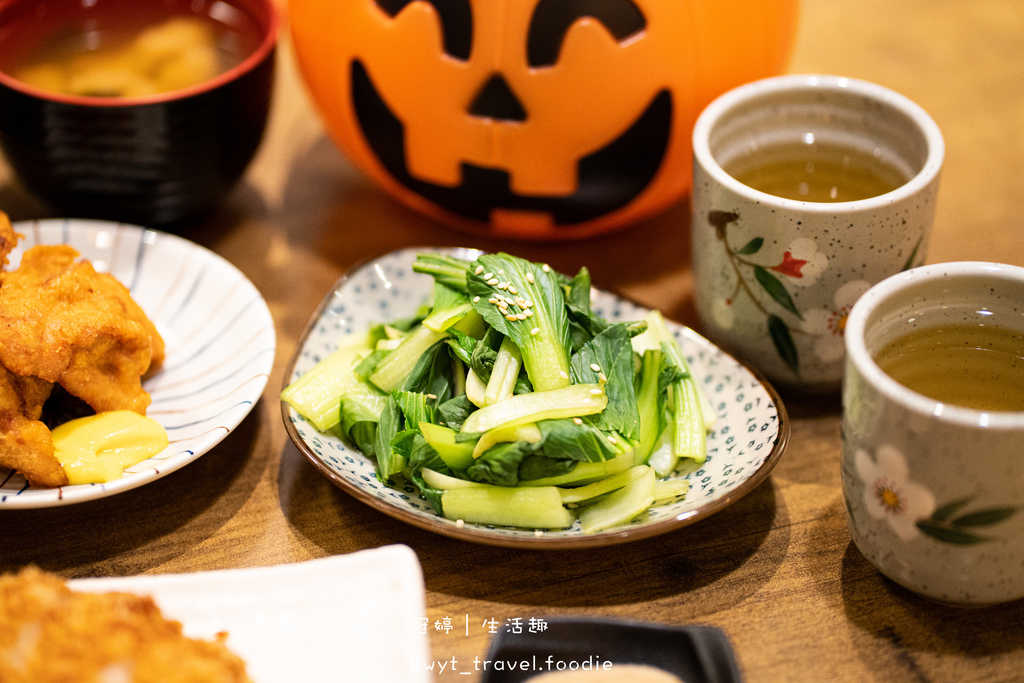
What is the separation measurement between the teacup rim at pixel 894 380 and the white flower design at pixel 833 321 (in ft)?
0.70

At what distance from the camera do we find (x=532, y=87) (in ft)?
5.33

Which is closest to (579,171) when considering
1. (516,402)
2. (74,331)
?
(516,402)

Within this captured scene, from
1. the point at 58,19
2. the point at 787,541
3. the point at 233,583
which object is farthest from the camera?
the point at 58,19

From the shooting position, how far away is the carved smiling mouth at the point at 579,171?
1718mm

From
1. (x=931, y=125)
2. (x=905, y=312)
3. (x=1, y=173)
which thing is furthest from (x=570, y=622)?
(x=1, y=173)

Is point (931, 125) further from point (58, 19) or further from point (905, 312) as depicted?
point (58, 19)

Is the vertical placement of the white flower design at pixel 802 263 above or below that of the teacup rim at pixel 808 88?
below

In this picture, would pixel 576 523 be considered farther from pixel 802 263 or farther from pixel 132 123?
pixel 132 123

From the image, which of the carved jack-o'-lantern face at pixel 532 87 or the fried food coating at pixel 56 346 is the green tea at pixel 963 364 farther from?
the fried food coating at pixel 56 346

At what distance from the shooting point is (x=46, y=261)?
5.00 ft

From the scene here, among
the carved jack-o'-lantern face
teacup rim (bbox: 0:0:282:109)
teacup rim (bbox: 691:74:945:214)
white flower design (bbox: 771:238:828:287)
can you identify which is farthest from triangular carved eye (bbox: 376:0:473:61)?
white flower design (bbox: 771:238:828:287)

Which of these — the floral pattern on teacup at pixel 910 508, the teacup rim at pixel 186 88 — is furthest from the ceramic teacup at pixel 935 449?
the teacup rim at pixel 186 88

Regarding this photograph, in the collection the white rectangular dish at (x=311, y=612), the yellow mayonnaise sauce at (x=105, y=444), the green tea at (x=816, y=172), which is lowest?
the yellow mayonnaise sauce at (x=105, y=444)

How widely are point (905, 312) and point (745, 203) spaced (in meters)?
0.31
